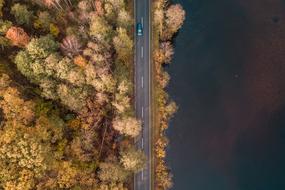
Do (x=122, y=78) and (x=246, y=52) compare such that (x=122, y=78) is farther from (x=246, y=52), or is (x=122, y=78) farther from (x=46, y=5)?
(x=246, y=52)

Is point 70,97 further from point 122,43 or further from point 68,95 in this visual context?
point 122,43

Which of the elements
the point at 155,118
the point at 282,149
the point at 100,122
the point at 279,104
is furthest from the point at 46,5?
the point at 282,149

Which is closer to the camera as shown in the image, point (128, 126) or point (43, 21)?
point (128, 126)

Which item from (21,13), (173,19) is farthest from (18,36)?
(173,19)

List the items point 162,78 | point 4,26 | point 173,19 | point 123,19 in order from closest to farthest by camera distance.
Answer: point 4,26
point 123,19
point 173,19
point 162,78

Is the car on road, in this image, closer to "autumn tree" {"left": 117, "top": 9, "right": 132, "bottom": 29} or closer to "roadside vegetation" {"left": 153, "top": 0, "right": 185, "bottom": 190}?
"roadside vegetation" {"left": 153, "top": 0, "right": 185, "bottom": 190}

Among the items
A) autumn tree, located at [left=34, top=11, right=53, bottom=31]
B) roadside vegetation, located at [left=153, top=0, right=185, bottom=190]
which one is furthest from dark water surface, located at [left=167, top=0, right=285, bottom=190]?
autumn tree, located at [left=34, top=11, right=53, bottom=31]

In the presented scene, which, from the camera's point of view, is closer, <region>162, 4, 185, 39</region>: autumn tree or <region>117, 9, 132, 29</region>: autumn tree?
<region>117, 9, 132, 29</region>: autumn tree
